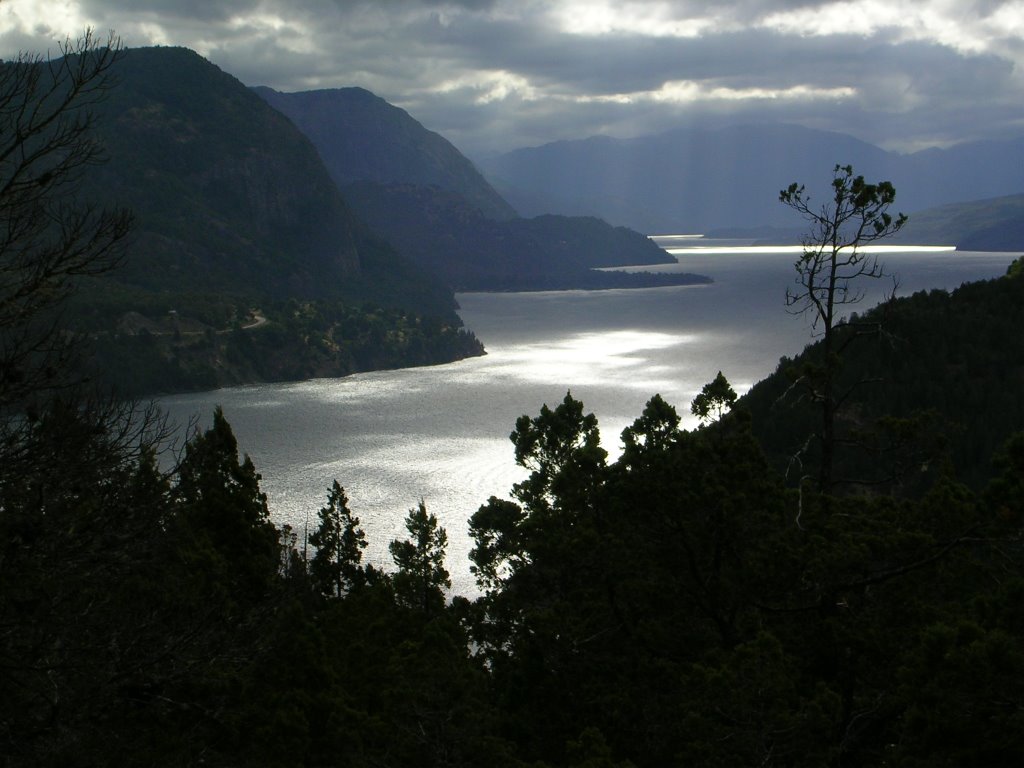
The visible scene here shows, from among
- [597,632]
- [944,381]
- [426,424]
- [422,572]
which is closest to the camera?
[597,632]

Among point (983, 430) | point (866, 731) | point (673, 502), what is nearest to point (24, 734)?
point (673, 502)

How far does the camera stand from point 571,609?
21.6 meters

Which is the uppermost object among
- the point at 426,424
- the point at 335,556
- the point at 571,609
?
the point at 571,609

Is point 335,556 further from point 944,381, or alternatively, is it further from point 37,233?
point 944,381

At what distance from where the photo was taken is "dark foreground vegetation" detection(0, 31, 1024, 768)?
41.1 feet

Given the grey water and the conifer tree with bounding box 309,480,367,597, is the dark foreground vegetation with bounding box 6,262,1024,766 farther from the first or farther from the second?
the grey water

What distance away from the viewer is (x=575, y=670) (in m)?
20.8

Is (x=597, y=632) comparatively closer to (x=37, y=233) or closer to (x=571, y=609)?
(x=571, y=609)

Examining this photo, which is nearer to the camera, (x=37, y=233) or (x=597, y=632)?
(x=37, y=233)

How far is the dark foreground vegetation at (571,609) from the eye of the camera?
12516 mm

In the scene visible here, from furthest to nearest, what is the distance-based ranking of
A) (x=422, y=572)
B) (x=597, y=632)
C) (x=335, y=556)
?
(x=335, y=556), (x=422, y=572), (x=597, y=632)

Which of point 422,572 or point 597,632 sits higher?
point 597,632

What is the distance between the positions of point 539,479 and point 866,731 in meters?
23.4

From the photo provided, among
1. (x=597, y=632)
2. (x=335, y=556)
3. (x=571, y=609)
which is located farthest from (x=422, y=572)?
(x=597, y=632)
